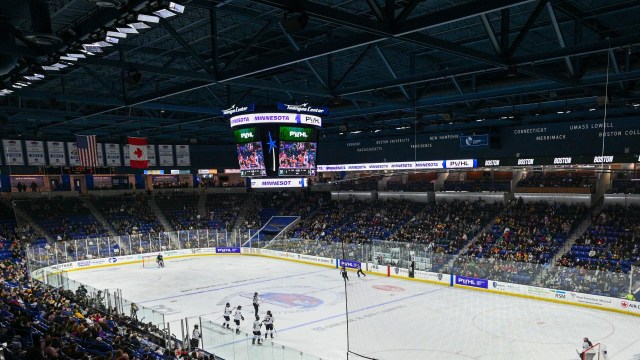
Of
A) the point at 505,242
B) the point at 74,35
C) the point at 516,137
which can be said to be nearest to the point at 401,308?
the point at 505,242

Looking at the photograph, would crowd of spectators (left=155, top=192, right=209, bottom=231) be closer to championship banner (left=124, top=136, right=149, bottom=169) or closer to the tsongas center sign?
championship banner (left=124, top=136, right=149, bottom=169)

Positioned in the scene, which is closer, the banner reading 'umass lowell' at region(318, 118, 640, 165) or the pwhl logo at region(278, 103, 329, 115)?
the banner reading 'umass lowell' at region(318, 118, 640, 165)

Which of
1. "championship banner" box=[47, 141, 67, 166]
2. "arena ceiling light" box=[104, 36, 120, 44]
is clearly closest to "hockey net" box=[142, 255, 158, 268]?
"championship banner" box=[47, 141, 67, 166]

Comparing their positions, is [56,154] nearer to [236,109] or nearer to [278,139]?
[236,109]

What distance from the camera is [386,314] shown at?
17984mm

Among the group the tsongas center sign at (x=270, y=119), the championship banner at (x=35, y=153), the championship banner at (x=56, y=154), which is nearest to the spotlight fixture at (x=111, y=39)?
the tsongas center sign at (x=270, y=119)

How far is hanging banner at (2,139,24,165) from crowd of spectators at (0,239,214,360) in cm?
1669

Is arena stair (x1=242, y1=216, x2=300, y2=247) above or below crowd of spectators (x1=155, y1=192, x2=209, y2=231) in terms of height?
below

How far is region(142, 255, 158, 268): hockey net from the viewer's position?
1244 inches

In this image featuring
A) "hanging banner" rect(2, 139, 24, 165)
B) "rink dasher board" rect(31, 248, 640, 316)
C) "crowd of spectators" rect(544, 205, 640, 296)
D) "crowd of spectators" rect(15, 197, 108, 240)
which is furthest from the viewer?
"crowd of spectators" rect(15, 197, 108, 240)

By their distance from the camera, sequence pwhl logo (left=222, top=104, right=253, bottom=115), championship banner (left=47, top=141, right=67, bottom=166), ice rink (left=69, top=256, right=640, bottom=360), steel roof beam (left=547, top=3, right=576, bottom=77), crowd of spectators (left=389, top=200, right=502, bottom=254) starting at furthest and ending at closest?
1. championship banner (left=47, top=141, right=67, bottom=166)
2. pwhl logo (left=222, top=104, right=253, bottom=115)
3. crowd of spectators (left=389, top=200, right=502, bottom=254)
4. ice rink (left=69, top=256, right=640, bottom=360)
5. steel roof beam (left=547, top=3, right=576, bottom=77)

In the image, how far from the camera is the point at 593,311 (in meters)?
17.3

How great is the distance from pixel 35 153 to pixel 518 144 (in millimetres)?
29132

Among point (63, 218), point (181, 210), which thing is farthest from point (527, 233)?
point (63, 218)
